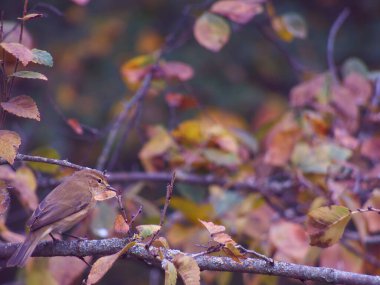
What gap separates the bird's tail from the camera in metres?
2.16

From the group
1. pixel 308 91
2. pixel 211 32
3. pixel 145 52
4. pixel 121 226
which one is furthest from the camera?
pixel 145 52

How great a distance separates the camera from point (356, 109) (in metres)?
3.45

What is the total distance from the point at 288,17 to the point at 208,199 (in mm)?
1017

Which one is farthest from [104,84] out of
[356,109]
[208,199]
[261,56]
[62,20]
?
[356,109]

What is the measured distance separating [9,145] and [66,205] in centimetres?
64

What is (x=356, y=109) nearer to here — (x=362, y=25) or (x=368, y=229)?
(x=368, y=229)

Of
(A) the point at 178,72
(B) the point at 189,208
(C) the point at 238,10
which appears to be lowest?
(B) the point at 189,208

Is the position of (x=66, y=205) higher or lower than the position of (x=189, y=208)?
higher

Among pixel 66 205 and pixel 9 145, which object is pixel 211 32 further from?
pixel 9 145

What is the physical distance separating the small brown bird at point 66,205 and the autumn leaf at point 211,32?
0.86 meters

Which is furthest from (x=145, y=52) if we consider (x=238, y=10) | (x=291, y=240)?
(x=291, y=240)

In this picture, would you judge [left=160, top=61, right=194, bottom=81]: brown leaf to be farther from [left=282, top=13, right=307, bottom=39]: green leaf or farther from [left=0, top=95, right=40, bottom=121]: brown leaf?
[left=0, top=95, right=40, bottom=121]: brown leaf

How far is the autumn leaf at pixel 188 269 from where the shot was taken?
187 cm

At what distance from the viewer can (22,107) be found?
2141mm
